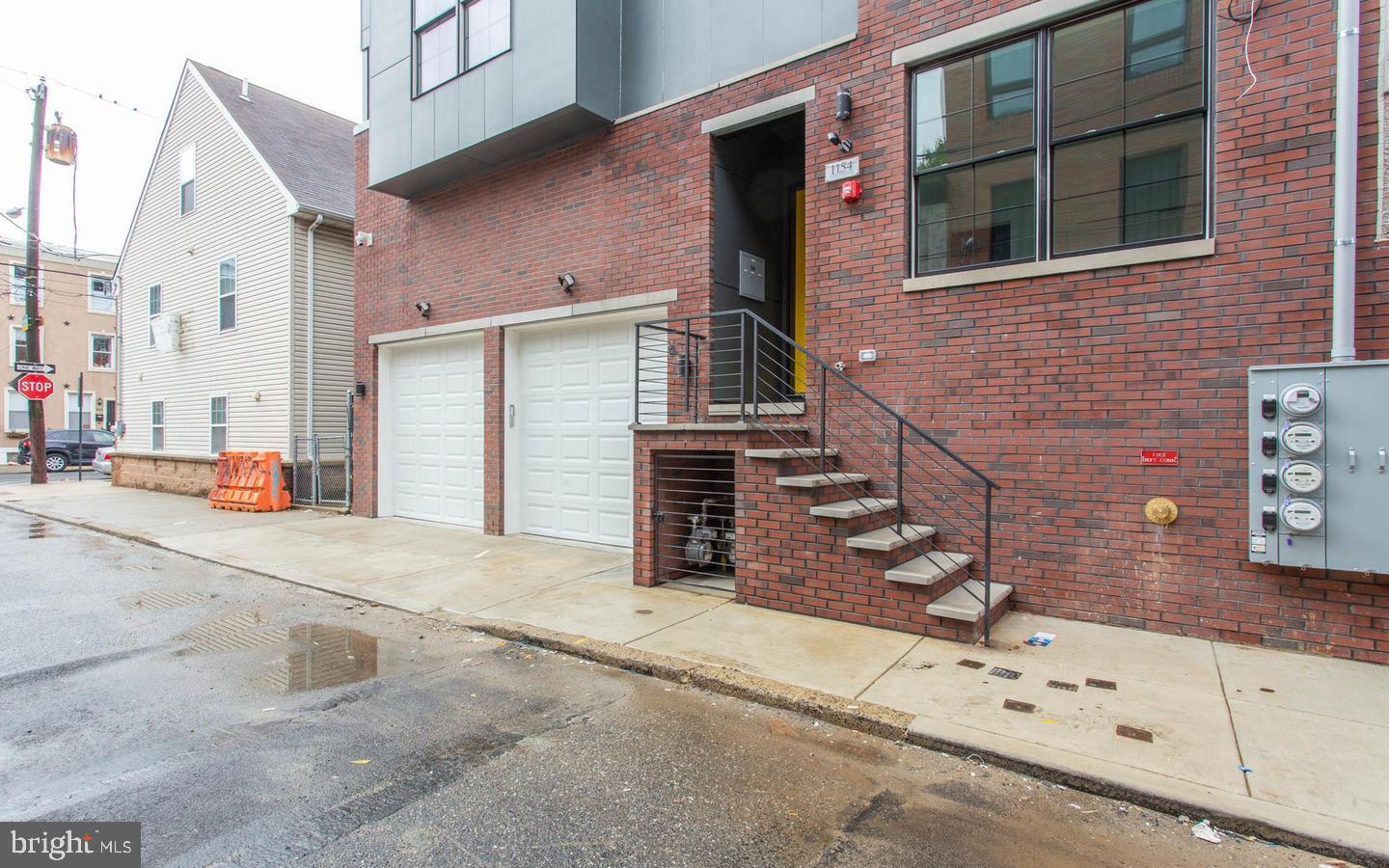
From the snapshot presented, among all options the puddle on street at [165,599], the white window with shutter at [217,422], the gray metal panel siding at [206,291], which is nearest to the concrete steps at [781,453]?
the puddle on street at [165,599]

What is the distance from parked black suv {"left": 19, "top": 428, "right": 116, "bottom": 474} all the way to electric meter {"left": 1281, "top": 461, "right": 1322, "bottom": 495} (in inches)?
1219

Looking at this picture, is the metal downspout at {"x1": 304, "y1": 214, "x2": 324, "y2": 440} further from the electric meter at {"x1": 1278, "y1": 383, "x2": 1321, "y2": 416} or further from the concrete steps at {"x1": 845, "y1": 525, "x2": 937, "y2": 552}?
the electric meter at {"x1": 1278, "y1": 383, "x2": 1321, "y2": 416}

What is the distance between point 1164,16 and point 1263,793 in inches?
206

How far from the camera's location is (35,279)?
1877cm

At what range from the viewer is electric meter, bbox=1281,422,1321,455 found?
4539mm

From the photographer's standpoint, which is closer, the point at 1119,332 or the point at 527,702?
the point at 527,702

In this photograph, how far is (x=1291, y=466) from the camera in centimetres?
462

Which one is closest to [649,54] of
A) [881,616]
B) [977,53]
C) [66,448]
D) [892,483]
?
[977,53]

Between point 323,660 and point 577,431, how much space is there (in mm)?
4516

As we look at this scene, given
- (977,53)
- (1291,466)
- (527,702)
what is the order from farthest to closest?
(977,53)
(1291,466)
(527,702)

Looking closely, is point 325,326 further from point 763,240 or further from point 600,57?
point 763,240

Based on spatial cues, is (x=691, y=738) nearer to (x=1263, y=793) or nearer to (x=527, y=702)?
(x=527, y=702)

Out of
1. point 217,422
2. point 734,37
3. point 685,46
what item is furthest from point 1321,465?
point 217,422

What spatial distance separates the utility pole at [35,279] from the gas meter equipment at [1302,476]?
24.8 metres
